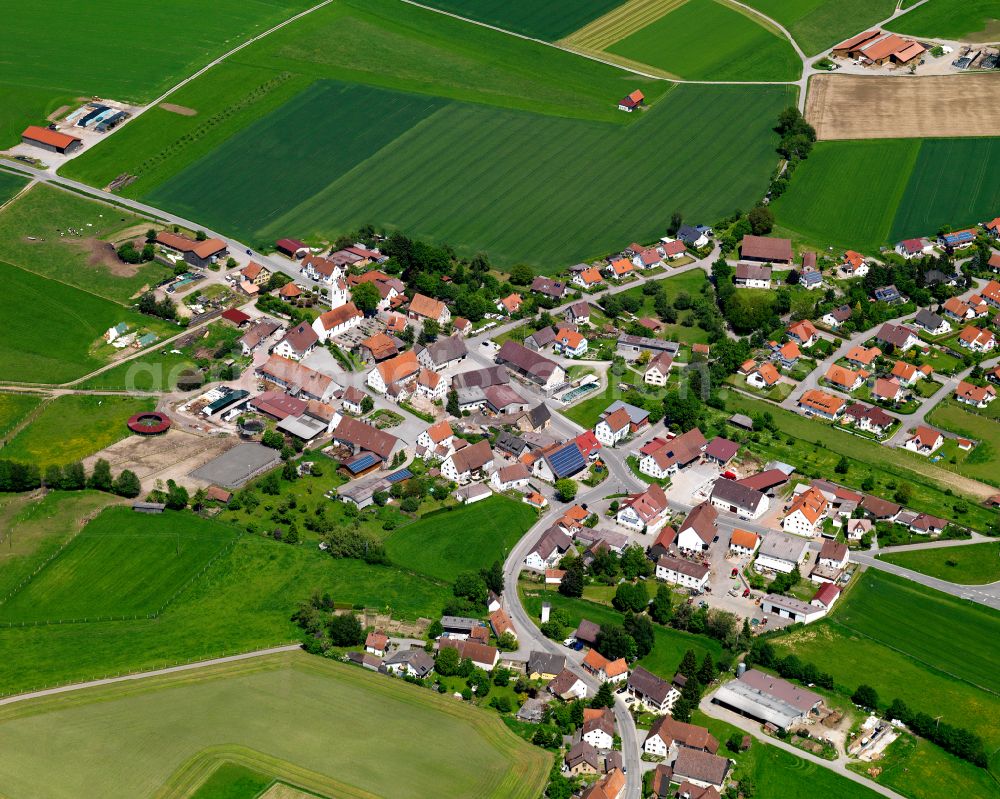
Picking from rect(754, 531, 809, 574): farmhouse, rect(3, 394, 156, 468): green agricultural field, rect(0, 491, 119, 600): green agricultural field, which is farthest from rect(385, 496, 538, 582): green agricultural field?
rect(3, 394, 156, 468): green agricultural field

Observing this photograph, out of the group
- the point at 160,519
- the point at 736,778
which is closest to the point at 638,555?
the point at 736,778

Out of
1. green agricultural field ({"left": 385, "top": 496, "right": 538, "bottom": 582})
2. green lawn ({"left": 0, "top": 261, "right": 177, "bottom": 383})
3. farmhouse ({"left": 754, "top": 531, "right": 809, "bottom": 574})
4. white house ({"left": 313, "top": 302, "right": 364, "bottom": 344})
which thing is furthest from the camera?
white house ({"left": 313, "top": 302, "right": 364, "bottom": 344})

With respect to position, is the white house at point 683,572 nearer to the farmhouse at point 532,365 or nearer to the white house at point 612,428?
the white house at point 612,428

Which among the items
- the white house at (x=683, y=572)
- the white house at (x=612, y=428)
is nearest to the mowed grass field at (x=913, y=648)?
the white house at (x=683, y=572)

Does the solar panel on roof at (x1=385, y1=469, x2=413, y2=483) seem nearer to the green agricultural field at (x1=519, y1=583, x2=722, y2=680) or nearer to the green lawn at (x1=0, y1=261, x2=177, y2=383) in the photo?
the green agricultural field at (x1=519, y1=583, x2=722, y2=680)

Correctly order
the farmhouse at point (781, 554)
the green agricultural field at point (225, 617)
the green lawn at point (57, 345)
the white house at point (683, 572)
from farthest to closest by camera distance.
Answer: the green lawn at point (57, 345)
the farmhouse at point (781, 554)
the white house at point (683, 572)
the green agricultural field at point (225, 617)

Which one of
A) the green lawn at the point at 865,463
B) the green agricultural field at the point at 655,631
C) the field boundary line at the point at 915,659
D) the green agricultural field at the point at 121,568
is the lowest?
the green agricultural field at the point at 121,568

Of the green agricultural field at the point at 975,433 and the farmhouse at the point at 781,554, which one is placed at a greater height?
the green agricultural field at the point at 975,433
